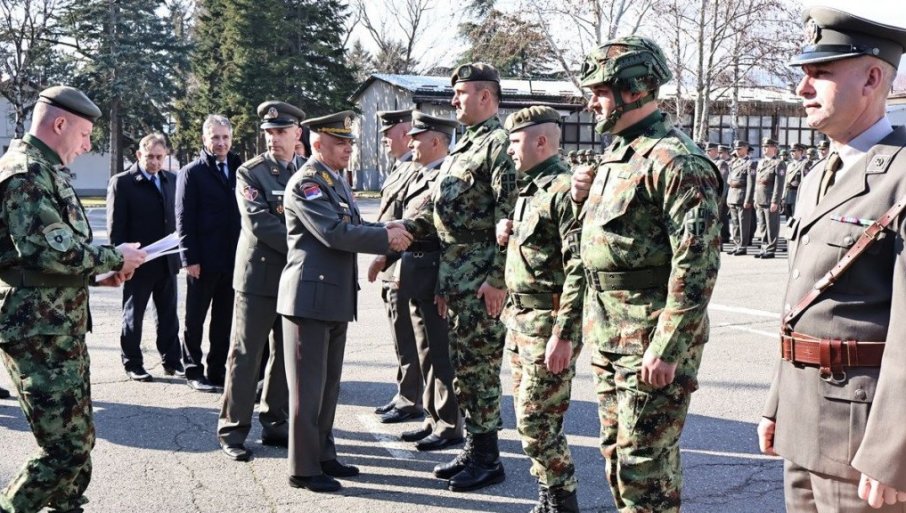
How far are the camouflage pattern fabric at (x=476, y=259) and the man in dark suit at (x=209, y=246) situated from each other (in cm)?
273

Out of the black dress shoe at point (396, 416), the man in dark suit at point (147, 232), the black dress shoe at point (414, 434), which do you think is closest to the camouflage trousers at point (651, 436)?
the black dress shoe at point (414, 434)

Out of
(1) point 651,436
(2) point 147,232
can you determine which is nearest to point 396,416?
(2) point 147,232

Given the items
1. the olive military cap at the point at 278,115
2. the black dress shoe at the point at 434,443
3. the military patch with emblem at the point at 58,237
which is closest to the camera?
the military patch with emblem at the point at 58,237

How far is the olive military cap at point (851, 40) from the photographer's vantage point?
253 centimetres

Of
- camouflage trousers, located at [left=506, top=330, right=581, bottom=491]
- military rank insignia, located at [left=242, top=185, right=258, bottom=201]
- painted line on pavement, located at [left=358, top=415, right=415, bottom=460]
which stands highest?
military rank insignia, located at [left=242, top=185, right=258, bottom=201]

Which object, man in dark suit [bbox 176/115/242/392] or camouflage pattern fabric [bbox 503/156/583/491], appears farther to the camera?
man in dark suit [bbox 176/115/242/392]

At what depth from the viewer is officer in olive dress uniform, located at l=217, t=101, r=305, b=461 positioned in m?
5.36

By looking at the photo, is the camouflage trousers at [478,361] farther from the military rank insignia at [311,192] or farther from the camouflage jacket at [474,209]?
the military rank insignia at [311,192]

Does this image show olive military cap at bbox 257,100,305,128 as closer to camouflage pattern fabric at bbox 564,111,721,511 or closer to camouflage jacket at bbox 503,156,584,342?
camouflage jacket at bbox 503,156,584,342

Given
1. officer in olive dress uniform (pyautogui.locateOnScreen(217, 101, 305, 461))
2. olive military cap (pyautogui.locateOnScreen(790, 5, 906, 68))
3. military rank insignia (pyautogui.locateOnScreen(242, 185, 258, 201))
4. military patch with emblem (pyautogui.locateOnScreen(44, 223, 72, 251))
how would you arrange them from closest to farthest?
1. olive military cap (pyautogui.locateOnScreen(790, 5, 906, 68))
2. military patch with emblem (pyautogui.locateOnScreen(44, 223, 72, 251))
3. officer in olive dress uniform (pyautogui.locateOnScreen(217, 101, 305, 461))
4. military rank insignia (pyautogui.locateOnScreen(242, 185, 258, 201))

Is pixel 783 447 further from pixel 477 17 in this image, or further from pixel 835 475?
pixel 477 17

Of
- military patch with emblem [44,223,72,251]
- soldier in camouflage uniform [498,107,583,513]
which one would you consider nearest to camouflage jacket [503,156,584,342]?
soldier in camouflage uniform [498,107,583,513]

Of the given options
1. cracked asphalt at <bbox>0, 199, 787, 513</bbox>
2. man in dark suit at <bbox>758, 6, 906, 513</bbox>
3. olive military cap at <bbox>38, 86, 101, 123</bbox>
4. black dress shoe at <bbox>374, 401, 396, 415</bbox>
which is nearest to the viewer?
man in dark suit at <bbox>758, 6, 906, 513</bbox>

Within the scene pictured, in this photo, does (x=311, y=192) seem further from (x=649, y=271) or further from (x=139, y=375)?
(x=139, y=375)
